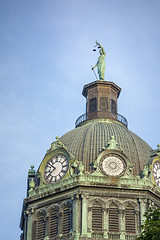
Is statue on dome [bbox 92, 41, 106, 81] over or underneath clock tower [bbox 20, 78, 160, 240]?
over

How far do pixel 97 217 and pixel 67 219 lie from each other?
2844mm

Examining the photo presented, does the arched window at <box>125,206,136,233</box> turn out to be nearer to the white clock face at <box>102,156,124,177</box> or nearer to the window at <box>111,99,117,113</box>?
the white clock face at <box>102,156,124,177</box>

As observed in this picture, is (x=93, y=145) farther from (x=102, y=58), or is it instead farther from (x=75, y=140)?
(x=102, y=58)

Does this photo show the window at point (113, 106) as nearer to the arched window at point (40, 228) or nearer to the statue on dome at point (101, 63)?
the statue on dome at point (101, 63)

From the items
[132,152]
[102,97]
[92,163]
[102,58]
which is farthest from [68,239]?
[102,58]

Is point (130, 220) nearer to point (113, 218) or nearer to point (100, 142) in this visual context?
point (113, 218)

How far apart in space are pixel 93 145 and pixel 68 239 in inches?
432

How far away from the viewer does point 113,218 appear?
55.2m

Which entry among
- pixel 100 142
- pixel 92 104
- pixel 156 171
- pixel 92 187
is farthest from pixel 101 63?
pixel 92 187

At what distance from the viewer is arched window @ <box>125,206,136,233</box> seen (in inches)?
2155

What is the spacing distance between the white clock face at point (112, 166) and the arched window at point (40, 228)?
783 centimetres

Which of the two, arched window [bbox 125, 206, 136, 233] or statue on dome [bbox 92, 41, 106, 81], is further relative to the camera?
statue on dome [bbox 92, 41, 106, 81]

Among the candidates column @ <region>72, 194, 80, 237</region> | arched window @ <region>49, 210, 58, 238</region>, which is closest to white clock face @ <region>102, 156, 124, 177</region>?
column @ <region>72, 194, 80, 237</region>

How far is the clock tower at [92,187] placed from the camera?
54.7 metres
